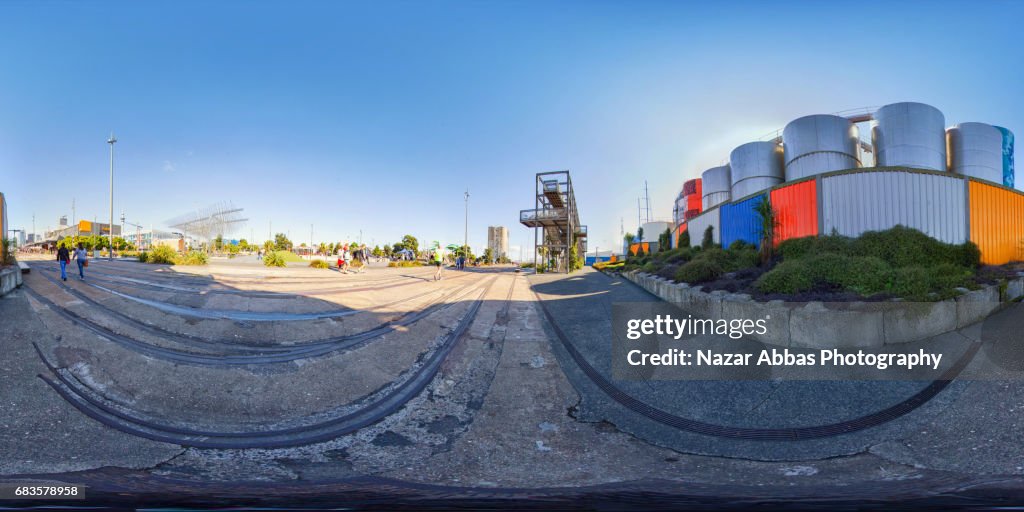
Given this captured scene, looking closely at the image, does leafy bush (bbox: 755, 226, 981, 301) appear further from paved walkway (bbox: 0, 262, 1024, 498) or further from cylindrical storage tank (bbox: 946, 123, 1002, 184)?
cylindrical storage tank (bbox: 946, 123, 1002, 184)

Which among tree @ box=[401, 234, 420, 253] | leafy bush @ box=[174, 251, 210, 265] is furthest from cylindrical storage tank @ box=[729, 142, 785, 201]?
tree @ box=[401, 234, 420, 253]

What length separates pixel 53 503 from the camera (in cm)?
221

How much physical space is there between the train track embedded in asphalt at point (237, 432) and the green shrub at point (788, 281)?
21.2ft

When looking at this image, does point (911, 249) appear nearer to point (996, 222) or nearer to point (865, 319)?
point (996, 222)

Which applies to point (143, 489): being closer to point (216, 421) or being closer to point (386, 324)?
point (216, 421)

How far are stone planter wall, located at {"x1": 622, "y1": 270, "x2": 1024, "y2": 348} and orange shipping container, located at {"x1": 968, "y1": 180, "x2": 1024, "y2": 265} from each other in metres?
4.96

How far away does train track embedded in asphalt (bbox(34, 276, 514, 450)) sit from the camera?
3322 mm

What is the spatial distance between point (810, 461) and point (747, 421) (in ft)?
2.22

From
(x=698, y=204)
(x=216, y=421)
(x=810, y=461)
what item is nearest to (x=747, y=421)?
(x=810, y=461)

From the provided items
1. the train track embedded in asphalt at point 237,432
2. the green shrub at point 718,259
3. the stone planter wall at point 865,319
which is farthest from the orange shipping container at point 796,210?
the train track embedded in asphalt at point 237,432

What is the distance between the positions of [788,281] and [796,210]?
16.7ft

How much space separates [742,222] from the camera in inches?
513

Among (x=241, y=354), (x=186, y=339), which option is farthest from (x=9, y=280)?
(x=241, y=354)

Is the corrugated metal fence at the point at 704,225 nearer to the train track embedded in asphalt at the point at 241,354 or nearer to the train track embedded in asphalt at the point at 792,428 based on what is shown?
the train track embedded in asphalt at the point at 792,428
